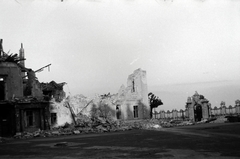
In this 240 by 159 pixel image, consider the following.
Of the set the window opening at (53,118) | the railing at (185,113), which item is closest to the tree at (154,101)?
the railing at (185,113)

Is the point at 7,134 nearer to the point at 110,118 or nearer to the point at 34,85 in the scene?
the point at 34,85

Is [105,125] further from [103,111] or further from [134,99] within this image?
[134,99]

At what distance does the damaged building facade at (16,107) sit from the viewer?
27750mm

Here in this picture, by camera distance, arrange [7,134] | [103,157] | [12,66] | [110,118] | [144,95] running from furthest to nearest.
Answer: [144,95]
[110,118]
[12,66]
[7,134]
[103,157]

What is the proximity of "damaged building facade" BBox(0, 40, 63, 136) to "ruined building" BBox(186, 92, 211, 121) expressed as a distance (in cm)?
1830

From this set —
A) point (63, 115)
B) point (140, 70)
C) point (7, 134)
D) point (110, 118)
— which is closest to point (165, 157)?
point (7, 134)

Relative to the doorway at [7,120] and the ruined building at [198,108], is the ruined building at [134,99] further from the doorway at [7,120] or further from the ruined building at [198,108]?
the doorway at [7,120]

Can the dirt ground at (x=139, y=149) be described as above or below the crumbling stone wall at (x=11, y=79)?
below

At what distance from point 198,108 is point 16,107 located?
22.7 m

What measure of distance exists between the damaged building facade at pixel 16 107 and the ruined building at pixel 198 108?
60.0ft

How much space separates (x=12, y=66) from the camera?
2930cm

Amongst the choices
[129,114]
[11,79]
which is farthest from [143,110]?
[11,79]

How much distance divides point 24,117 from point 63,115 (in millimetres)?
6294

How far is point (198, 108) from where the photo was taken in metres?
36.5
